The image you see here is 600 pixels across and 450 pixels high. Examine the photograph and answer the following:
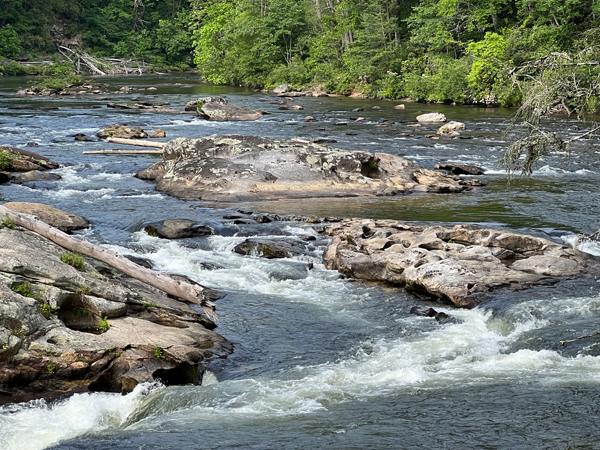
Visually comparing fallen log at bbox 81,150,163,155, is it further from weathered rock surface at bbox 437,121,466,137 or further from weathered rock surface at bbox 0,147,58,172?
weathered rock surface at bbox 437,121,466,137

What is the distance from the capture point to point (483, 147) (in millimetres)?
26281

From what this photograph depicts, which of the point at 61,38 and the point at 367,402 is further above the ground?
the point at 61,38

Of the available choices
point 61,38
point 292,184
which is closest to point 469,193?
point 292,184

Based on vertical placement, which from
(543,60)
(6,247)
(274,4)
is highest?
(274,4)

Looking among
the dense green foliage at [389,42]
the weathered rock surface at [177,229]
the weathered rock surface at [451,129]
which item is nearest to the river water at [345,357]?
the weathered rock surface at [177,229]

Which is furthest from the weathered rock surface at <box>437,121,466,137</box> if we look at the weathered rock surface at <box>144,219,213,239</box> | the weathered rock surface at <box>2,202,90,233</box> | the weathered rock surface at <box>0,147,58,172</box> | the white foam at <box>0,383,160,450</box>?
the white foam at <box>0,383,160,450</box>

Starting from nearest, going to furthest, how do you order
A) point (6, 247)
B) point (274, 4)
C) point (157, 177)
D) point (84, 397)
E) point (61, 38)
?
point (84, 397) → point (6, 247) → point (157, 177) → point (274, 4) → point (61, 38)

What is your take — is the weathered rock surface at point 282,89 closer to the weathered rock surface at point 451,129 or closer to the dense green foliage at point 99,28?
the weathered rock surface at point 451,129

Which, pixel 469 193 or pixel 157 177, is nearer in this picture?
pixel 469 193

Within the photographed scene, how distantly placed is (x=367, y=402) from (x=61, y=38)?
282 feet

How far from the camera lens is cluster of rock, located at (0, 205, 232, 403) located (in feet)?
25.1

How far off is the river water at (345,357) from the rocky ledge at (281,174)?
65 cm

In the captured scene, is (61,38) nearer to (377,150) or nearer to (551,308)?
(377,150)

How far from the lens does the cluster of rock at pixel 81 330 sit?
766 cm
